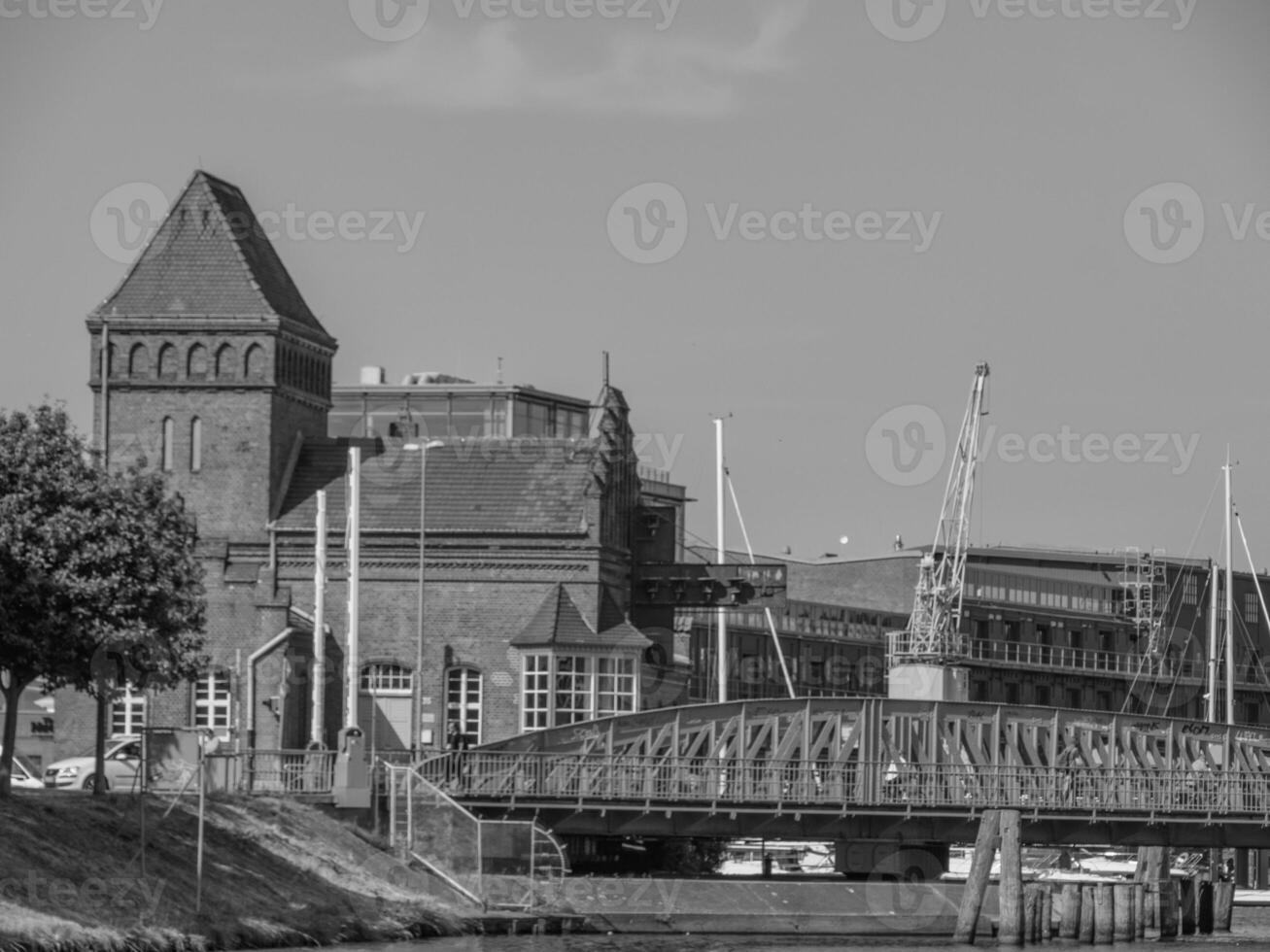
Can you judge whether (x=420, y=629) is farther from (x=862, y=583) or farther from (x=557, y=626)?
(x=862, y=583)

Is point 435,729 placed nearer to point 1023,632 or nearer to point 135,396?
point 135,396

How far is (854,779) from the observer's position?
7138 cm

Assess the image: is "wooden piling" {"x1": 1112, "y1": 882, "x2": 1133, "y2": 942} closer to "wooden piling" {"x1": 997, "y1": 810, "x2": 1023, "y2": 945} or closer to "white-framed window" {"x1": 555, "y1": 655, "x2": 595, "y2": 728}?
"wooden piling" {"x1": 997, "y1": 810, "x2": 1023, "y2": 945}

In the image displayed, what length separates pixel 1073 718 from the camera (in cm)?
7050

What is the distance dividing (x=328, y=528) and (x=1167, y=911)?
28.8m

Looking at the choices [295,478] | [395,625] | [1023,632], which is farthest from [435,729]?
[1023,632]

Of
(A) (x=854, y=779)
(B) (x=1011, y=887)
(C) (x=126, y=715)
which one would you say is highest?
(C) (x=126, y=715)

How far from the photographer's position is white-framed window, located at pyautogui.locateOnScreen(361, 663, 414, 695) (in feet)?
265

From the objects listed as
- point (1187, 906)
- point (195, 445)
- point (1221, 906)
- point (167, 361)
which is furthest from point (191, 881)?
point (1221, 906)

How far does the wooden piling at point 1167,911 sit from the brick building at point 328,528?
1758cm

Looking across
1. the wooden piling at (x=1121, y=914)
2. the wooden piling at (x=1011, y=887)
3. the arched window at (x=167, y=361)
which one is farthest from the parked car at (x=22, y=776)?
the wooden piling at (x=1121, y=914)

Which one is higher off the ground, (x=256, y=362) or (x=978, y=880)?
(x=256, y=362)

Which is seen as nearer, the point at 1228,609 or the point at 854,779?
the point at 854,779

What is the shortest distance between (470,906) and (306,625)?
24147 millimetres
